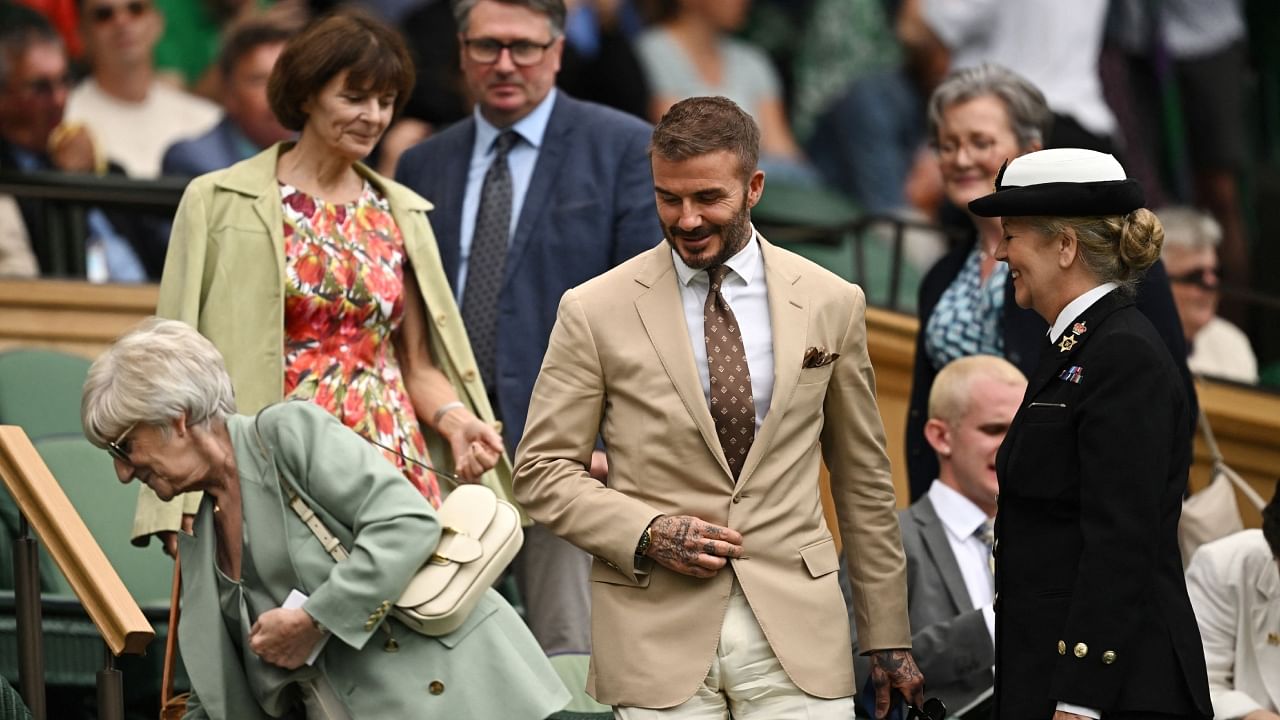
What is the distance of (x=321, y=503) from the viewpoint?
4.89 metres

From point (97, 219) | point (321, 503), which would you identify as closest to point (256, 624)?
point (321, 503)

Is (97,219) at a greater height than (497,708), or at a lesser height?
greater

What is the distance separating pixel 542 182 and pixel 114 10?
3.60 m

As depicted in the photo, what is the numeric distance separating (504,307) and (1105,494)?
2282 millimetres

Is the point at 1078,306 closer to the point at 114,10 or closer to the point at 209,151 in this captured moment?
the point at 209,151

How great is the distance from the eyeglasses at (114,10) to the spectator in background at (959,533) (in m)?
4.35

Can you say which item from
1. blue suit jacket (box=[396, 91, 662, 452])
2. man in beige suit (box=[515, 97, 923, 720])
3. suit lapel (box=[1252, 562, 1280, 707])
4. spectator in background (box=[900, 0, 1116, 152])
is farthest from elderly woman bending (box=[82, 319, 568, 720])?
spectator in background (box=[900, 0, 1116, 152])

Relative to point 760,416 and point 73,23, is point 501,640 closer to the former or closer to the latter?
point 760,416

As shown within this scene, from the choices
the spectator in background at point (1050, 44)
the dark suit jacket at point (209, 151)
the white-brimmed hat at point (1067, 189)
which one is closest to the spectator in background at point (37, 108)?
the dark suit jacket at point (209, 151)

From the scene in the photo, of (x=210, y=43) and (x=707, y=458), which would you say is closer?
(x=707, y=458)

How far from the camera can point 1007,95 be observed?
A: 6336mm

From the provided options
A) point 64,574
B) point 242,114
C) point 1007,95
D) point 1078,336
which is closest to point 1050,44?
point 1007,95

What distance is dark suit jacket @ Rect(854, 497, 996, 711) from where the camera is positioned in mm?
5719

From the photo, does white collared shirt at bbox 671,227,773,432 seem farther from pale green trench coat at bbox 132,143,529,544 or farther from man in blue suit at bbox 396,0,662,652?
man in blue suit at bbox 396,0,662,652
